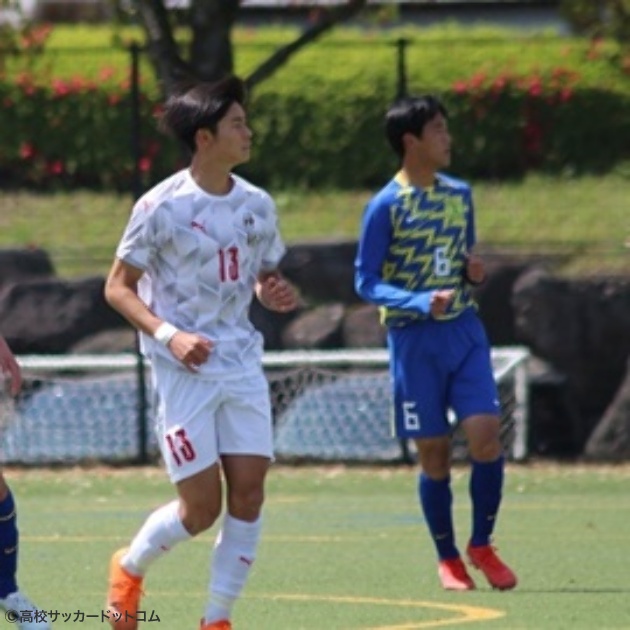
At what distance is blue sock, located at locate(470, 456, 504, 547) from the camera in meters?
10.3

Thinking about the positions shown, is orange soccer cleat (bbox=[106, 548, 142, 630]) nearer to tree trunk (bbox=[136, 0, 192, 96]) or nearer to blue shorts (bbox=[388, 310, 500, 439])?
blue shorts (bbox=[388, 310, 500, 439])

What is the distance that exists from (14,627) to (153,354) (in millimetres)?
1299

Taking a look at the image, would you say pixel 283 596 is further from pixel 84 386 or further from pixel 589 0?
pixel 589 0

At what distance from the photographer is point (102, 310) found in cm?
1862

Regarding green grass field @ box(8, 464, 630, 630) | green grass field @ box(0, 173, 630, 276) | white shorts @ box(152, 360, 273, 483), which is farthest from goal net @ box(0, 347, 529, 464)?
white shorts @ box(152, 360, 273, 483)

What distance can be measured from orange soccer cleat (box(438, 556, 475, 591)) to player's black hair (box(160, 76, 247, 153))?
2.54 metres

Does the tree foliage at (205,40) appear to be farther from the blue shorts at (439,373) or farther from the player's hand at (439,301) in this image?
the player's hand at (439,301)

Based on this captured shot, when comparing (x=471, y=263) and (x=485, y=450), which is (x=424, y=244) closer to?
(x=471, y=263)

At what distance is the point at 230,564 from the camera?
26.9 ft

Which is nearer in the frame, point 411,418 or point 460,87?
point 411,418

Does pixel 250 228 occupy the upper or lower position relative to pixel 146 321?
upper

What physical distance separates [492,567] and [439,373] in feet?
2.77

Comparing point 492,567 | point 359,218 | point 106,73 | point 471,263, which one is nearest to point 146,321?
point 471,263

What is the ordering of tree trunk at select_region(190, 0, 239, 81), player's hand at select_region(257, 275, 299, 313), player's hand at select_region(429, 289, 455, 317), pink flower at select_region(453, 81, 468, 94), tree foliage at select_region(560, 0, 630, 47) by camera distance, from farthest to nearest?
1. pink flower at select_region(453, 81, 468, 94)
2. tree foliage at select_region(560, 0, 630, 47)
3. tree trunk at select_region(190, 0, 239, 81)
4. player's hand at select_region(429, 289, 455, 317)
5. player's hand at select_region(257, 275, 299, 313)
